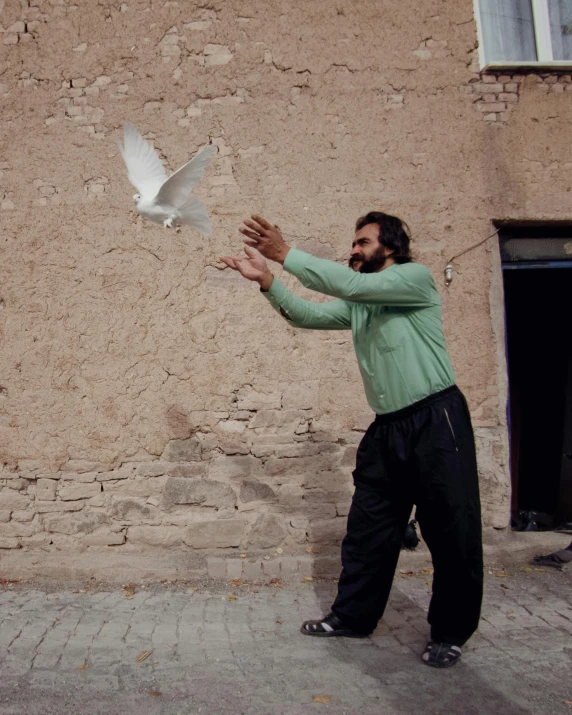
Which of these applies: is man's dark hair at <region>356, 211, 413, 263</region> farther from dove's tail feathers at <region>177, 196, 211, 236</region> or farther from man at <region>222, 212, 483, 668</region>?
dove's tail feathers at <region>177, 196, 211, 236</region>

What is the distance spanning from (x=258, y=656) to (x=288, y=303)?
154cm

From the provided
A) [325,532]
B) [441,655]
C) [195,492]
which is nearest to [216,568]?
[195,492]

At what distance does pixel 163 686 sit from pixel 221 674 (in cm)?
24

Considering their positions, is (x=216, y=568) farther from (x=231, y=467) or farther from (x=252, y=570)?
(x=231, y=467)

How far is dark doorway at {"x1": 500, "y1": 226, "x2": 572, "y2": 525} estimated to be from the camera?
6.07 m

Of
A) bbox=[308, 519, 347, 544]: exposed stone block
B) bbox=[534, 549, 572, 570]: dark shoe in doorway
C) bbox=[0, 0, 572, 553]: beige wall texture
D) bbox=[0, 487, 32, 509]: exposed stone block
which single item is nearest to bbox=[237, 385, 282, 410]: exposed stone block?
bbox=[0, 0, 572, 553]: beige wall texture

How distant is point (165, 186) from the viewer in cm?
288

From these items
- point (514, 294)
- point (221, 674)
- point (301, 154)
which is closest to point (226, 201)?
point (301, 154)

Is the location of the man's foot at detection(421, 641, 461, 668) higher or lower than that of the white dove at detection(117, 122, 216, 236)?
lower

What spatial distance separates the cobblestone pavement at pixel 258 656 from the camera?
2.38m

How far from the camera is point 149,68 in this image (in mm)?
4285

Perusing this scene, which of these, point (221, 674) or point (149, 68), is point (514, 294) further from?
point (221, 674)

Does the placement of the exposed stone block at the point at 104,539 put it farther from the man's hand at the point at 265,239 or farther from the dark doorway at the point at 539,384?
the dark doorway at the point at 539,384

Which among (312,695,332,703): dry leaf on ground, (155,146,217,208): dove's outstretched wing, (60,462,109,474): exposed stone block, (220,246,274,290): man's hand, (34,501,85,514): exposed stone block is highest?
(155,146,217,208): dove's outstretched wing
